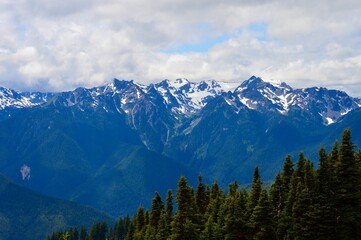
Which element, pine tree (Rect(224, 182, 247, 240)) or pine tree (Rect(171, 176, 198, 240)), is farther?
pine tree (Rect(171, 176, 198, 240))

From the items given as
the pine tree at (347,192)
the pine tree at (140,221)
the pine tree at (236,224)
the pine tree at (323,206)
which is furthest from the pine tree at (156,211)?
the pine tree at (347,192)

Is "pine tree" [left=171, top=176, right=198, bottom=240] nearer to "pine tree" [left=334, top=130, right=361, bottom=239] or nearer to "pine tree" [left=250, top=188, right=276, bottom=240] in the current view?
"pine tree" [left=250, top=188, right=276, bottom=240]

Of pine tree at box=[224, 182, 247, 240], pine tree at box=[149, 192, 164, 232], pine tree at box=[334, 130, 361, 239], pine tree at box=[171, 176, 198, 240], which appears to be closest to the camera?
pine tree at box=[334, 130, 361, 239]

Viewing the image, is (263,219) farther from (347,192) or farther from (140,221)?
(140,221)

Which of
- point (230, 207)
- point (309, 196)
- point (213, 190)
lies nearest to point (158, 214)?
point (213, 190)

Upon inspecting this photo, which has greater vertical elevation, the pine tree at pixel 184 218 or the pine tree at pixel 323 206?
the pine tree at pixel 184 218

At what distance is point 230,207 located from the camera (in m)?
70.6

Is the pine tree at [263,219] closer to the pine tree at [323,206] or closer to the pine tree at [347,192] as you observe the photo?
the pine tree at [323,206]

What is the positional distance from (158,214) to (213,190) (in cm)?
1239

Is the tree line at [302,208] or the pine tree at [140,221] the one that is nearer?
the tree line at [302,208]

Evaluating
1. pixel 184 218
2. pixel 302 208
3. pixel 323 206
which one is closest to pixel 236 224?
pixel 302 208

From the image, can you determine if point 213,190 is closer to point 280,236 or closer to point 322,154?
point 280,236

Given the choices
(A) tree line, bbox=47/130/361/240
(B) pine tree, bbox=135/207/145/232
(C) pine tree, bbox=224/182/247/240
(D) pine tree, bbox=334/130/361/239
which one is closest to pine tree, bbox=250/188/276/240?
(A) tree line, bbox=47/130/361/240

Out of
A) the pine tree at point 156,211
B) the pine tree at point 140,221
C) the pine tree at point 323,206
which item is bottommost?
the pine tree at point 323,206
